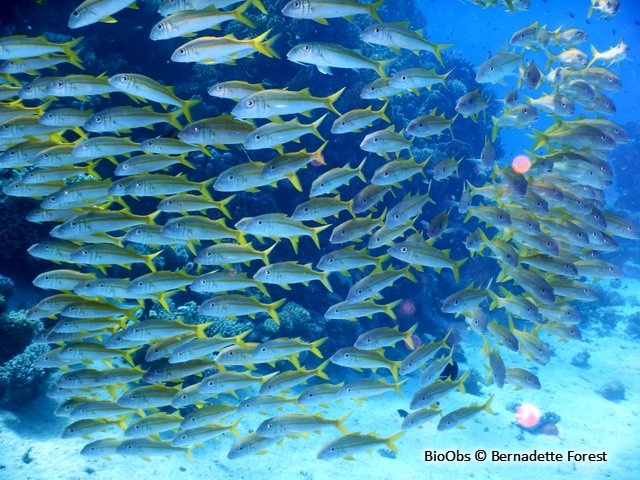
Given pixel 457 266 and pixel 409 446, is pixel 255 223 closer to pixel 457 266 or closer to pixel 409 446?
pixel 457 266

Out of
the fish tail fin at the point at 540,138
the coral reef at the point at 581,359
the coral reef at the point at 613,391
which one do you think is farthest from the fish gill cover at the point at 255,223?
the coral reef at the point at 581,359

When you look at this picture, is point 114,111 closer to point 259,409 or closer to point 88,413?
point 88,413

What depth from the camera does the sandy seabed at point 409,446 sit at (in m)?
6.07

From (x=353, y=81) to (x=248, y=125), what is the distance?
874 centimetres

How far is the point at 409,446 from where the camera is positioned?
27.0ft

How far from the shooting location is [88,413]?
498 cm

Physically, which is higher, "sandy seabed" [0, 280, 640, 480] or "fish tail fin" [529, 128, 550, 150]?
"fish tail fin" [529, 128, 550, 150]

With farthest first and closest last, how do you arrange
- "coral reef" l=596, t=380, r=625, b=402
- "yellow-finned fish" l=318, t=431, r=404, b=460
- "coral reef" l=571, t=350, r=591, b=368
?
"coral reef" l=571, t=350, r=591, b=368 → "coral reef" l=596, t=380, r=625, b=402 → "yellow-finned fish" l=318, t=431, r=404, b=460

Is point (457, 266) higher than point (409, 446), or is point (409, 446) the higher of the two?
point (457, 266)

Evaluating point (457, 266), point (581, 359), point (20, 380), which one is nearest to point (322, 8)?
point (457, 266)

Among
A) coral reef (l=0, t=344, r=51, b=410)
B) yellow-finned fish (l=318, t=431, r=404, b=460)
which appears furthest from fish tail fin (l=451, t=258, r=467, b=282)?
coral reef (l=0, t=344, r=51, b=410)

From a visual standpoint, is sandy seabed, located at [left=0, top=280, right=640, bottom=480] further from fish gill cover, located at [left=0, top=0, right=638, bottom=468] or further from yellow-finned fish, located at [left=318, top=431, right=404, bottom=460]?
yellow-finned fish, located at [left=318, top=431, right=404, bottom=460]

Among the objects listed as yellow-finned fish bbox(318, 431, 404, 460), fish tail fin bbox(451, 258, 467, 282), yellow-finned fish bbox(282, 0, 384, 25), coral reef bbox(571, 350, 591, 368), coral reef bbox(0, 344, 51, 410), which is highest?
yellow-finned fish bbox(282, 0, 384, 25)

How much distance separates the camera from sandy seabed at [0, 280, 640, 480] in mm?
6074
